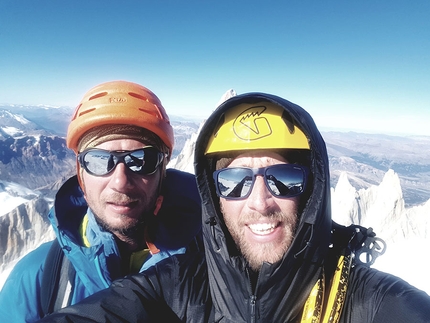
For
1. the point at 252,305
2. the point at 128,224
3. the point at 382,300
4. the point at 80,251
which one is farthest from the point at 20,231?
the point at 382,300

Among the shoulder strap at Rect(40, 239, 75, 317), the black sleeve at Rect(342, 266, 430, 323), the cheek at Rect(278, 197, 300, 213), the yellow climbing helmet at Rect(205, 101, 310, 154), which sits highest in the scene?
the yellow climbing helmet at Rect(205, 101, 310, 154)

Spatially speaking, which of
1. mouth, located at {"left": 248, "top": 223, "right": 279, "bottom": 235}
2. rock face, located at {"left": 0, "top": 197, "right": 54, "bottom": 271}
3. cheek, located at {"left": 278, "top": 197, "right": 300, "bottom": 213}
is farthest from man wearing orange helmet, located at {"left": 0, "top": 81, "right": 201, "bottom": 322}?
rock face, located at {"left": 0, "top": 197, "right": 54, "bottom": 271}

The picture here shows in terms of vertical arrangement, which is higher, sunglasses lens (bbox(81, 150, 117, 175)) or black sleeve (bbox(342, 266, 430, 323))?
sunglasses lens (bbox(81, 150, 117, 175))

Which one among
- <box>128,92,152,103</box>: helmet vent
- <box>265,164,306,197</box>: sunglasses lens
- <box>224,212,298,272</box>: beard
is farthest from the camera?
<box>128,92,152,103</box>: helmet vent

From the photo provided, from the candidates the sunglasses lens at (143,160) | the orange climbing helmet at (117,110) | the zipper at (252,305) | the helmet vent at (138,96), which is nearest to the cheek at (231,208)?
the zipper at (252,305)

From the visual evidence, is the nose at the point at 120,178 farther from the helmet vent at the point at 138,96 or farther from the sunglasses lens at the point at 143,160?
the helmet vent at the point at 138,96

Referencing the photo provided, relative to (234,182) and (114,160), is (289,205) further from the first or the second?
(114,160)

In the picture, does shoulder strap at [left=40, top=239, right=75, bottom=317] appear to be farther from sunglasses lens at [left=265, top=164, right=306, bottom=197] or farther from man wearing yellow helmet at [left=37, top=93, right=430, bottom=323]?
sunglasses lens at [left=265, top=164, right=306, bottom=197]
